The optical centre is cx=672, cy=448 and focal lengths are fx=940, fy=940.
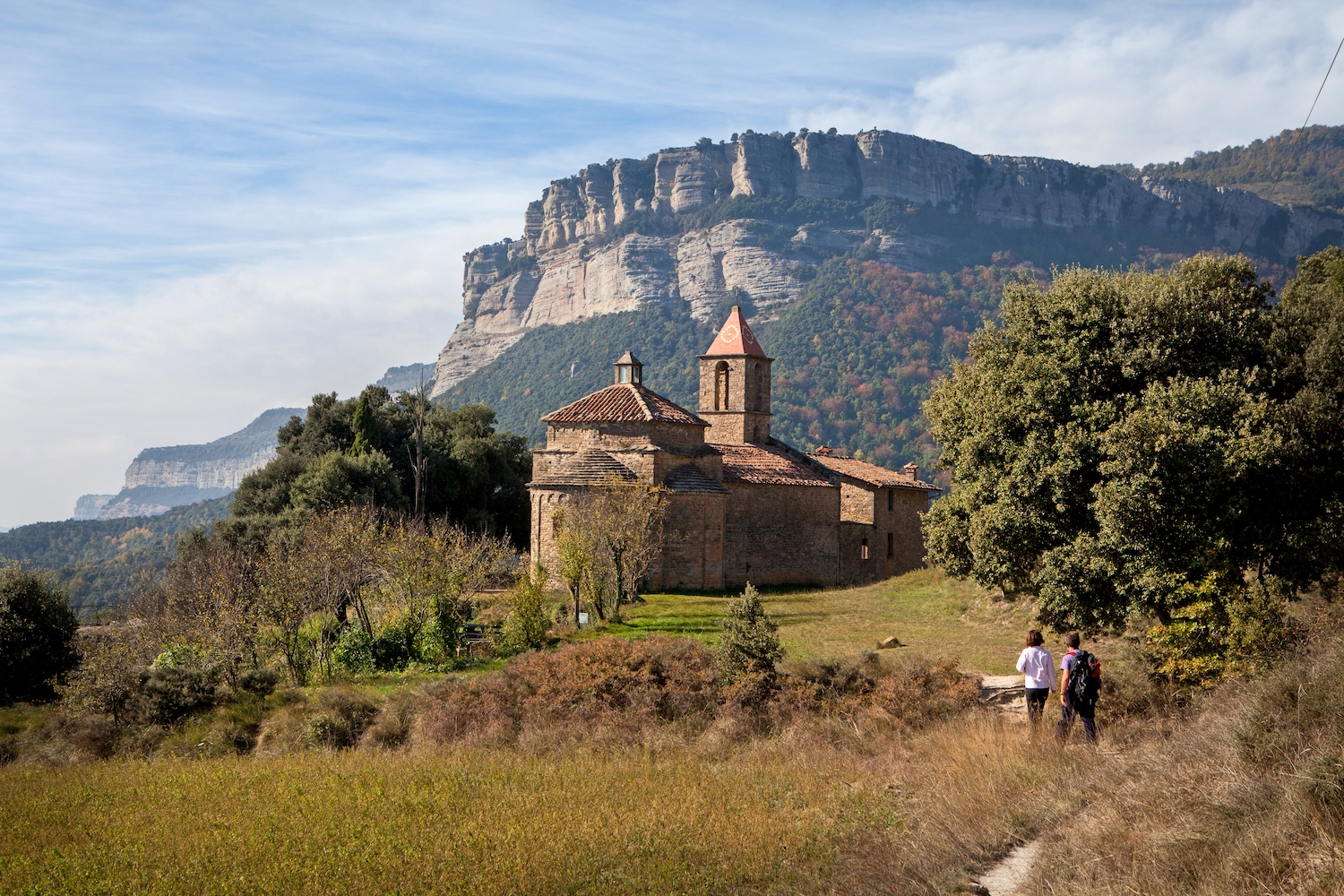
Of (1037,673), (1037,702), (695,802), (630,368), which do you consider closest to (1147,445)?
(1037,673)

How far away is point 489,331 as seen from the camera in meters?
176

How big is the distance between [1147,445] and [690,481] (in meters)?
17.6

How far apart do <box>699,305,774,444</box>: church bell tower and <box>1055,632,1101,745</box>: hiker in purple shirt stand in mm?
27723

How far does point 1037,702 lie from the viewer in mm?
12562

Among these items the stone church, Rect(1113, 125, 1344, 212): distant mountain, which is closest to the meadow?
the stone church

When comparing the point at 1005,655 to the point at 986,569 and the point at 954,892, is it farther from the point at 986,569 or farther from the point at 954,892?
the point at 954,892

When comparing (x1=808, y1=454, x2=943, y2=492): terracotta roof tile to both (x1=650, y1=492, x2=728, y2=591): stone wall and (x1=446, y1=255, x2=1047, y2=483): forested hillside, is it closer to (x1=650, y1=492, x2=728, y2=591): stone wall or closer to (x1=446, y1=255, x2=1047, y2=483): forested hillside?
(x1=650, y1=492, x2=728, y2=591): stone wall

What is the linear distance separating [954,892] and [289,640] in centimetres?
1548

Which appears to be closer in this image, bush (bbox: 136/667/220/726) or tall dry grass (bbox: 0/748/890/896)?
tall dry grass (bbox: 0/748/890/896)

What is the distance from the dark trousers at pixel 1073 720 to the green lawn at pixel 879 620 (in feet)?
15.2

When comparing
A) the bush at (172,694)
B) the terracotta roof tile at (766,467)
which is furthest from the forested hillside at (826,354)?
the bush at (172,694)

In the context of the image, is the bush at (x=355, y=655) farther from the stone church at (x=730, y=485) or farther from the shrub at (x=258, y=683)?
the stone church at (x=730, y=485)

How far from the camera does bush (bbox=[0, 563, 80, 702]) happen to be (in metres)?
20.2

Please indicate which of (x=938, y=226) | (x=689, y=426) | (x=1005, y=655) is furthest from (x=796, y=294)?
(x=1005, y=655)
